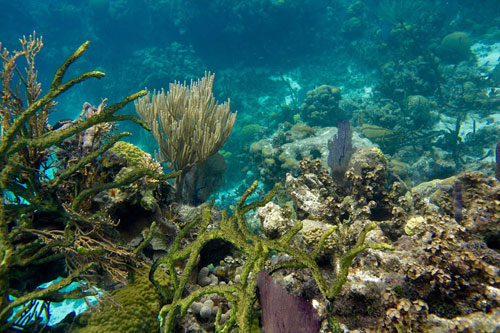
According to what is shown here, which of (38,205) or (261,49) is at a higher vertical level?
(261,49)

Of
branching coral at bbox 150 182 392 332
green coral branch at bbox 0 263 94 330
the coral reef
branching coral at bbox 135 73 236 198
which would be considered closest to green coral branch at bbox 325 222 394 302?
branching coral at bbox 150 182 392 332

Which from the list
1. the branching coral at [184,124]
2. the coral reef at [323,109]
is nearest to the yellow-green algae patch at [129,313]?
the branching coral at [184,124]

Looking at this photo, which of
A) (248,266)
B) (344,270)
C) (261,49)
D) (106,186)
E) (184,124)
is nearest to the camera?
(344,270)

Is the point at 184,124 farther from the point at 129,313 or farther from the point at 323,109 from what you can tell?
the point at 323,109

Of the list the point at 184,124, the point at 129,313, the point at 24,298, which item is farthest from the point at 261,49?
the point at 24,298

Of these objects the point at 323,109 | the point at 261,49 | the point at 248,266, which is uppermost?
the point at 261,49

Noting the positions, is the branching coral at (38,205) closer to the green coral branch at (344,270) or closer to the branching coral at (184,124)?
the green coral branch at (344,270)

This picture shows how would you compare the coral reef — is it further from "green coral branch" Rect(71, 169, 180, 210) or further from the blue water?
"green coral branch" Rect(71, 169, 180, 210)

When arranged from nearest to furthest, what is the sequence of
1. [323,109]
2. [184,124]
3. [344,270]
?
[344,270] < [184,124] < [323,109]

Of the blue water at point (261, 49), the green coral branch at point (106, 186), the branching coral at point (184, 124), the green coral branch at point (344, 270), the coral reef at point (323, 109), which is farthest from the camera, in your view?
the blue water at point (261, 49)

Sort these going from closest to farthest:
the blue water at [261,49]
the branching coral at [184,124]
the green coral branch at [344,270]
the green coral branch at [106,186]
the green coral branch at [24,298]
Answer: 1. the green coral branch at [344,270]
2. the green coral branch at [24,298]
3. the green coral branch at [106,186]
4. the branching coral at [184,124]
5. the blue water at [261,49]

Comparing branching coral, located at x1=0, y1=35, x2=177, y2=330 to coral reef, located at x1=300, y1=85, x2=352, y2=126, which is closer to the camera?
branching coral, located at x1=0, y1=35, x2=177, y2=330

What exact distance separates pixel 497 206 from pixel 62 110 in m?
28.6

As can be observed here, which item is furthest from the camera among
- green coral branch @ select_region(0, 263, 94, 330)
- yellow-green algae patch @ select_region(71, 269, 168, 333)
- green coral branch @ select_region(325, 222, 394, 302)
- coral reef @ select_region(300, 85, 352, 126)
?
coral reef @ select_region(300, 85, 352, 126)
